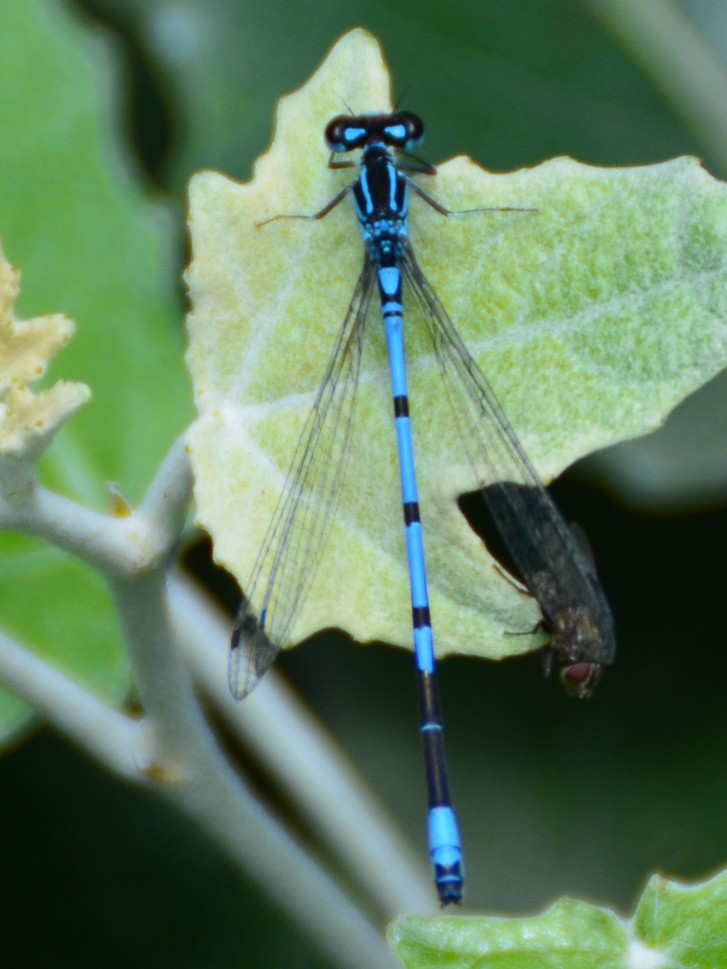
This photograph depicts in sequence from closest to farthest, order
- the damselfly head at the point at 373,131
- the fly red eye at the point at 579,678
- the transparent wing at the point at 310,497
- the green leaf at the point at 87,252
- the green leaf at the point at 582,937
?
the green leaf at the point at 582,937 < the transparent wing at the point at 310,497 < the damselfly head at the point at 373,131 < the fly red eye at the point at 579,678 < the green leaf at the point at 87,252

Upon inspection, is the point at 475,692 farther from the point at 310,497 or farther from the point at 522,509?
the point at 310,497

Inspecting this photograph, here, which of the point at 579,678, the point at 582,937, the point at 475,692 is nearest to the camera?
the point at 582,937

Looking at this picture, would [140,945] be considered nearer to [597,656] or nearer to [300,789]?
[300,789]

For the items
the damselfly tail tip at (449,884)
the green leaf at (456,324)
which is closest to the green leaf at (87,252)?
the green leaf at (456,324)

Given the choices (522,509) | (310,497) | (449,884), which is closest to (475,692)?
(522,509)

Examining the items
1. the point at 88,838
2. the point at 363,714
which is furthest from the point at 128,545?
the point at 363,714

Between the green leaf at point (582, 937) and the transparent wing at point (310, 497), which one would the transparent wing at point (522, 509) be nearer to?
the transparent wing at point (310, 497)
